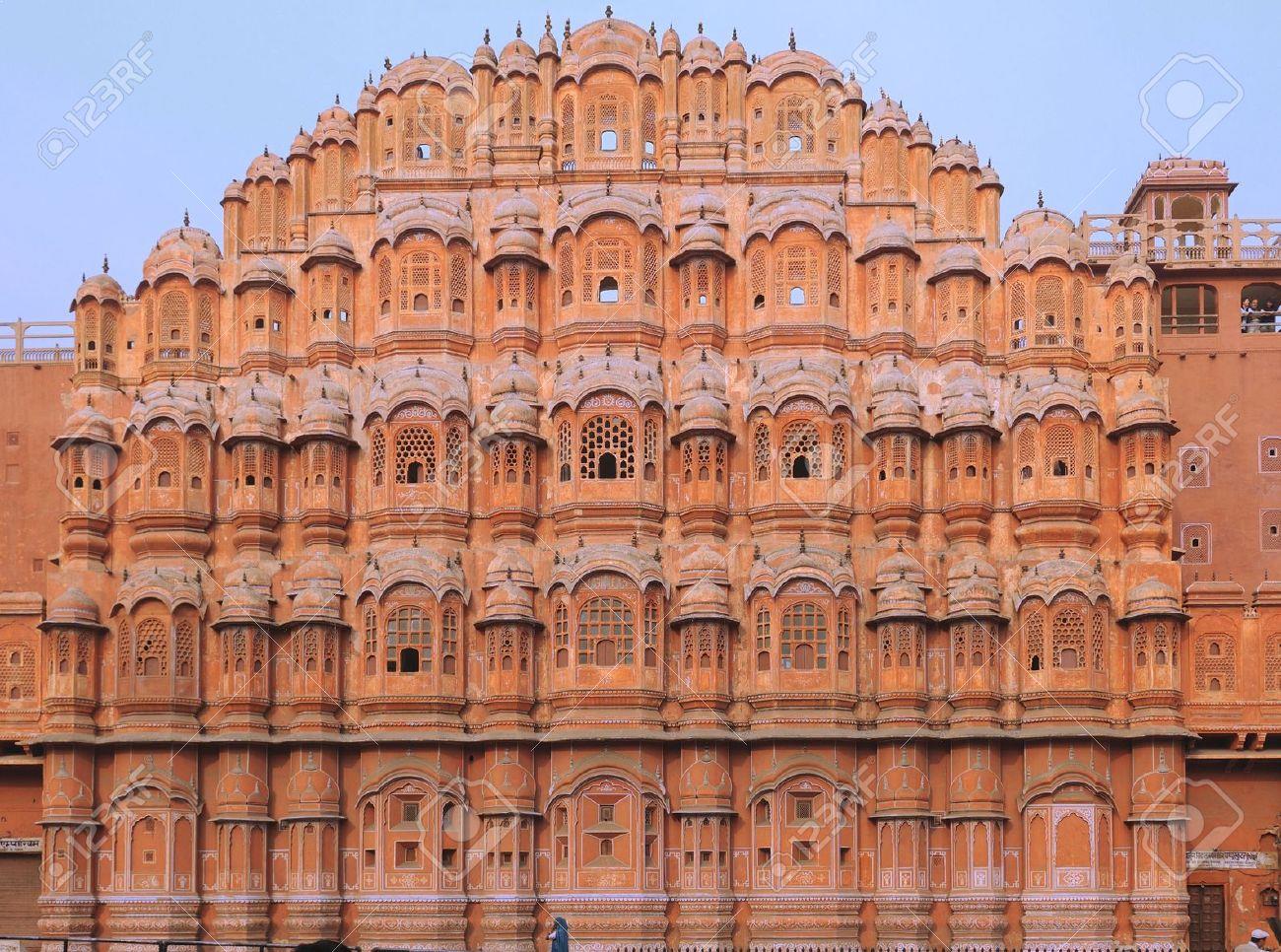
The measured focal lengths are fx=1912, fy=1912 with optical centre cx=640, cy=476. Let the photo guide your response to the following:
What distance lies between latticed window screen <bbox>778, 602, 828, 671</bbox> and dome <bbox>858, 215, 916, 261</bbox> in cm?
760

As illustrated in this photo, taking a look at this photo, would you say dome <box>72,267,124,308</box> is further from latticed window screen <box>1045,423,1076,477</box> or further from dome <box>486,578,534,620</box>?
latticed window screen <box>1045,423,1076,477</box>

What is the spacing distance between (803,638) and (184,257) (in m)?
15.4

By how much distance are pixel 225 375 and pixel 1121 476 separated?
18.8m

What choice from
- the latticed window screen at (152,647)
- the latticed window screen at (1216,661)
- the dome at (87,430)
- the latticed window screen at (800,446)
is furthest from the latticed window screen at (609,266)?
the latticed window screen at (1216,661)

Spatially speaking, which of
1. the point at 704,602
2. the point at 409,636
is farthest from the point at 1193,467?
the point at 409,636

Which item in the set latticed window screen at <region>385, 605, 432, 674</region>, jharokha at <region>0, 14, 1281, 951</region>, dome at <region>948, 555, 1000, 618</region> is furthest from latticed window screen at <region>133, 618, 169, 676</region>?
dome at <region>948, 555, 1000, 618</region>

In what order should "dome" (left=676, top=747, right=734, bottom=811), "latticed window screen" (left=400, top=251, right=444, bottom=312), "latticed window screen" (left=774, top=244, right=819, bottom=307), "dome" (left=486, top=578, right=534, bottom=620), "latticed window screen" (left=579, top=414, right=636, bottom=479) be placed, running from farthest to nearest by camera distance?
"latticed window screen" (left=400, top=251, right=444, bottom=312) → "latticed window screen" (left=774, top=244, right=819, bottom=307) → "latticed window screen" (left=579, top=414, right=636, bottom=479) → "dome" (left=486, top=578, right=534, bottom=620) → "dome" (left=676, top=747, right=734, bottom=811)

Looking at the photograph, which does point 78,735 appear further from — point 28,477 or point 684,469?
point 684,469

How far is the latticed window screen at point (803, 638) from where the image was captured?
3753 cm

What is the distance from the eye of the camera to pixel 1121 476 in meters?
38.6

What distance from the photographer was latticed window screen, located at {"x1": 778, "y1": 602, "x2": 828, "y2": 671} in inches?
1478

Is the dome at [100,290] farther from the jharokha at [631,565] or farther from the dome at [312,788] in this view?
the dome at [312,788]

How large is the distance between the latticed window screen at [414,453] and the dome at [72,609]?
6.70 meters

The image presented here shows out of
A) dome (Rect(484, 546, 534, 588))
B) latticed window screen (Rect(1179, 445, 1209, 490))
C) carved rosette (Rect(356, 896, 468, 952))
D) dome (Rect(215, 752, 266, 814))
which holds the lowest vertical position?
carved rosette (Rect(356, 896, 468, 952))
